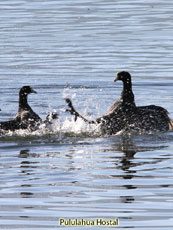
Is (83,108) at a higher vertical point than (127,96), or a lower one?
lower

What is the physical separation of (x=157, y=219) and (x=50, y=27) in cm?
2576

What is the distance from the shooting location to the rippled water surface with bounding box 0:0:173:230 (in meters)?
11.1

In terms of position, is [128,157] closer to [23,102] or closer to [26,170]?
[26,170]

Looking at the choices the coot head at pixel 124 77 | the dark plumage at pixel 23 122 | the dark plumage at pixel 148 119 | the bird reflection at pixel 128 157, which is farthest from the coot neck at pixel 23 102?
the bird reflection at pixel 128 157

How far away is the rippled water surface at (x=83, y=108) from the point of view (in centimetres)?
1109

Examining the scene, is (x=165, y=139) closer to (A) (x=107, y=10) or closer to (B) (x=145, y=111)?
(B) (x=145, y=111)

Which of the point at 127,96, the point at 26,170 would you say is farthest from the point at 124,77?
the point at 26,170

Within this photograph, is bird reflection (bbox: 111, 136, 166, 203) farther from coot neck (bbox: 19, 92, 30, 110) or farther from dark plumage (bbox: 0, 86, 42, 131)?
coot neck (bbox: 19, 92, 30, 110)

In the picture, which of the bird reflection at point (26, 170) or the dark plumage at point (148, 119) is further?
the dark plumage at point (148, 119)

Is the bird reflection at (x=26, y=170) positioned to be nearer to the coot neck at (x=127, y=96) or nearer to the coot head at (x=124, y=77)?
the coot neck at (x=127, y=96)

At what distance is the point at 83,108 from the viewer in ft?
67.8

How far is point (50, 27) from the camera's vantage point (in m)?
35.5

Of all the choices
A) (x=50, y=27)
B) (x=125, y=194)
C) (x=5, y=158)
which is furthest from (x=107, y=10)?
(x=125, y=194)

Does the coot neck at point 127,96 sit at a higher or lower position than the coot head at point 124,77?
lower
